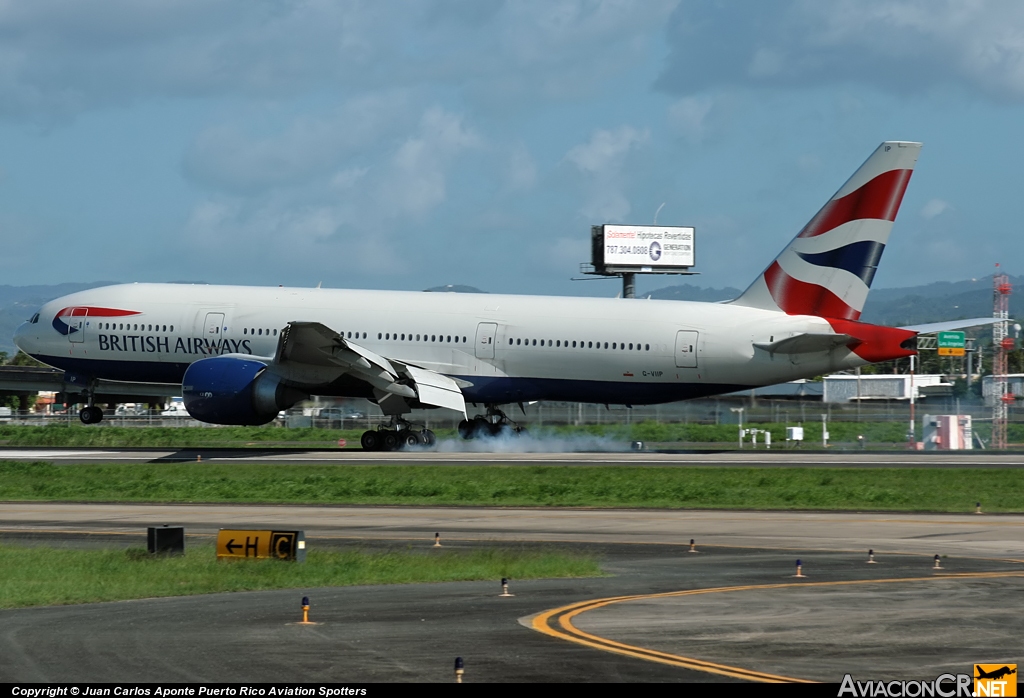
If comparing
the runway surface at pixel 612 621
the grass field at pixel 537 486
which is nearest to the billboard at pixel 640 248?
the grass field at pixel 537 486

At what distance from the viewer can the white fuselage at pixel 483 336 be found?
45625mm

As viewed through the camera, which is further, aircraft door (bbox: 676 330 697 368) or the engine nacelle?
aircraft door (bbox: 676 330 697 368)

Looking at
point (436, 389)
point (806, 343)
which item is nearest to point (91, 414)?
point (436, 389)

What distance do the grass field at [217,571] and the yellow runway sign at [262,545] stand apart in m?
0.21

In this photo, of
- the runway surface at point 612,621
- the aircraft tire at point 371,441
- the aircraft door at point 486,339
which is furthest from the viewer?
the aircraft tire at point 371,441

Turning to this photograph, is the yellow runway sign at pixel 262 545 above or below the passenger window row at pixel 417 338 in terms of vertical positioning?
below

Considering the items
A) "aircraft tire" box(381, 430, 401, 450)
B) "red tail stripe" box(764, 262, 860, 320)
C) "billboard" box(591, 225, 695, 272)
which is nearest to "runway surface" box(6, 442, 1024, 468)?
"aircraft tire" box(381, 430, 401, 450)

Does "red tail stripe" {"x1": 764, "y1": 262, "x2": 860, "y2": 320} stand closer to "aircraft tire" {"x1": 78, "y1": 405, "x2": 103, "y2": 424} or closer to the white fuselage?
the white fuselage

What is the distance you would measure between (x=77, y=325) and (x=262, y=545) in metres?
32.8

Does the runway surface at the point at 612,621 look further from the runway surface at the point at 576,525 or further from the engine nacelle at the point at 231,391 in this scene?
the engine nacelle at the point at 231,391

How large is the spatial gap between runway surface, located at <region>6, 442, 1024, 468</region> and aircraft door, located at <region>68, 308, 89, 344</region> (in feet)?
14.8

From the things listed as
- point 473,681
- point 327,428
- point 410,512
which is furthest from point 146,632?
point 327,428

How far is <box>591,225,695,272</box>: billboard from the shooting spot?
410ft

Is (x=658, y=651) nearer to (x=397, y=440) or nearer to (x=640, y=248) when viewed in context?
(x=397, y=440)
